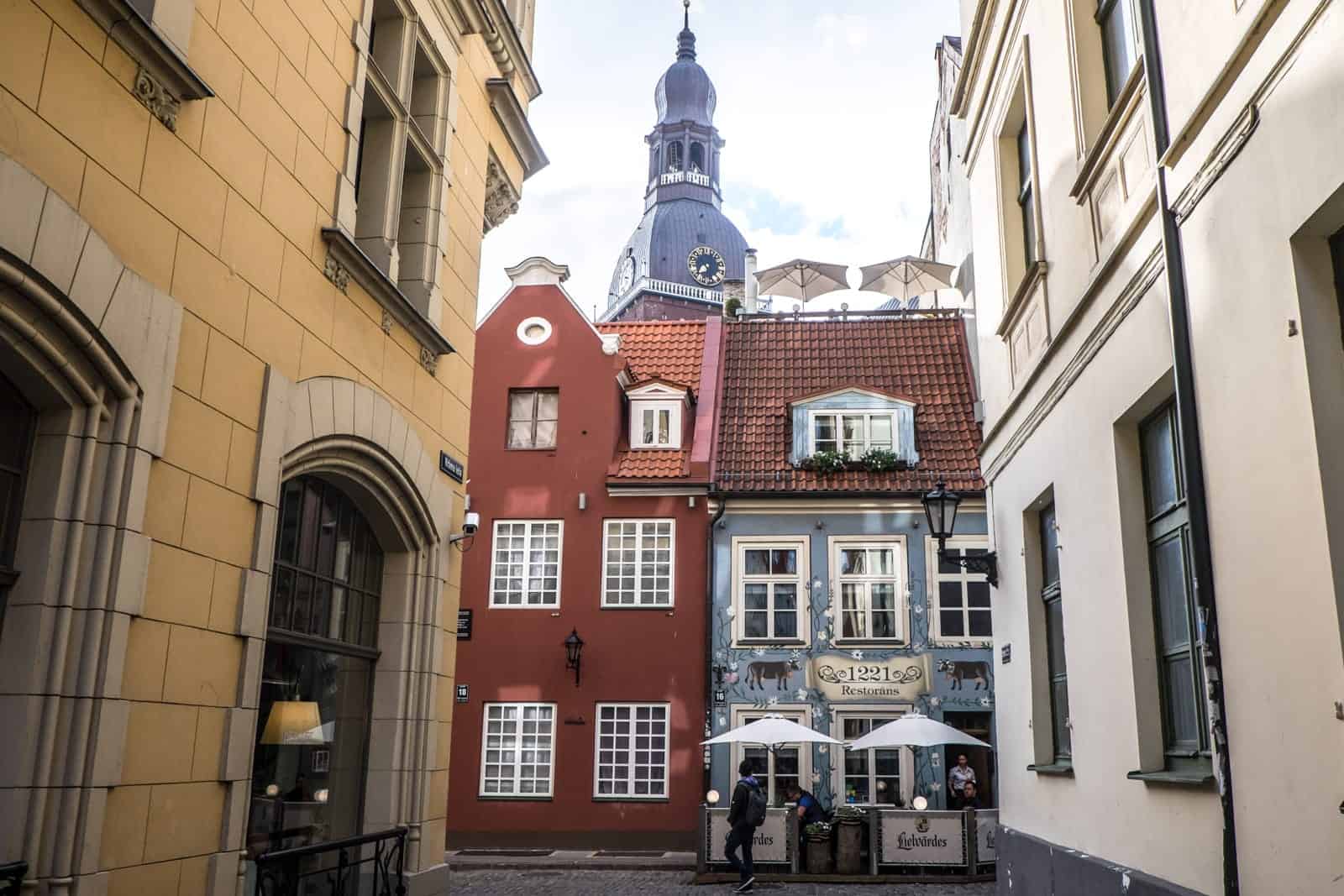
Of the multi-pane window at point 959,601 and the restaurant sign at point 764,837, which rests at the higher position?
the multi-pane window at point 959,601

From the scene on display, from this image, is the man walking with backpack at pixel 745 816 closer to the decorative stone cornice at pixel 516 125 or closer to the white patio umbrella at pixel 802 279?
the decorative stone cornice at pixel 516 125

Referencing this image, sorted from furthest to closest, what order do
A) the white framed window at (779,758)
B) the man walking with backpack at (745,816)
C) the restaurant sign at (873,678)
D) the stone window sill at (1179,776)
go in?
the restaurant sign at (873,678)
the white framed window at (779,758)
the man walking with backpack at (745,816)
the stone window sill at (1179,776)

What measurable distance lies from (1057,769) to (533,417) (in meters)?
16.2

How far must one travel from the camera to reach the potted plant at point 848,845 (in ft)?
56.7

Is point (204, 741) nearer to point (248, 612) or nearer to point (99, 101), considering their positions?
point (248, 612)

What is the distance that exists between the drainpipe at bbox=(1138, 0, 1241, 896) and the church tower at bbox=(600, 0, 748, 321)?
77764 millimetres

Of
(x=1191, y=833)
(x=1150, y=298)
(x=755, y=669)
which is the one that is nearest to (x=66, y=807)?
(x=1191, y=833)

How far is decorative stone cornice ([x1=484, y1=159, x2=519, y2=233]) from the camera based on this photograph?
1282 cm

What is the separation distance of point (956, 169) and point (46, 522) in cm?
2425

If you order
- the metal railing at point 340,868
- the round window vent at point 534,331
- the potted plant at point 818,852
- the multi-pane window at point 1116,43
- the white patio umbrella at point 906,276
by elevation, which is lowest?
the potted plant at point 818,852

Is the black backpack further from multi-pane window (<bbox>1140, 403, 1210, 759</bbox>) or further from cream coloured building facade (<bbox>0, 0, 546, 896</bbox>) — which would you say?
multi-pane window (<bbox>1140, 403, 1210, 759</bbox>)

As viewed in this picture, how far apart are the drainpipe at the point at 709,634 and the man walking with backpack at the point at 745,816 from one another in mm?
4910

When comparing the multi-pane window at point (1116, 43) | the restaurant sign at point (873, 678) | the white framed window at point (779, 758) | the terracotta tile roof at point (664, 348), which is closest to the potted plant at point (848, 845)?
the white framed window at point (779, 758)

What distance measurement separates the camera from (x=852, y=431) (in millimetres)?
23422
